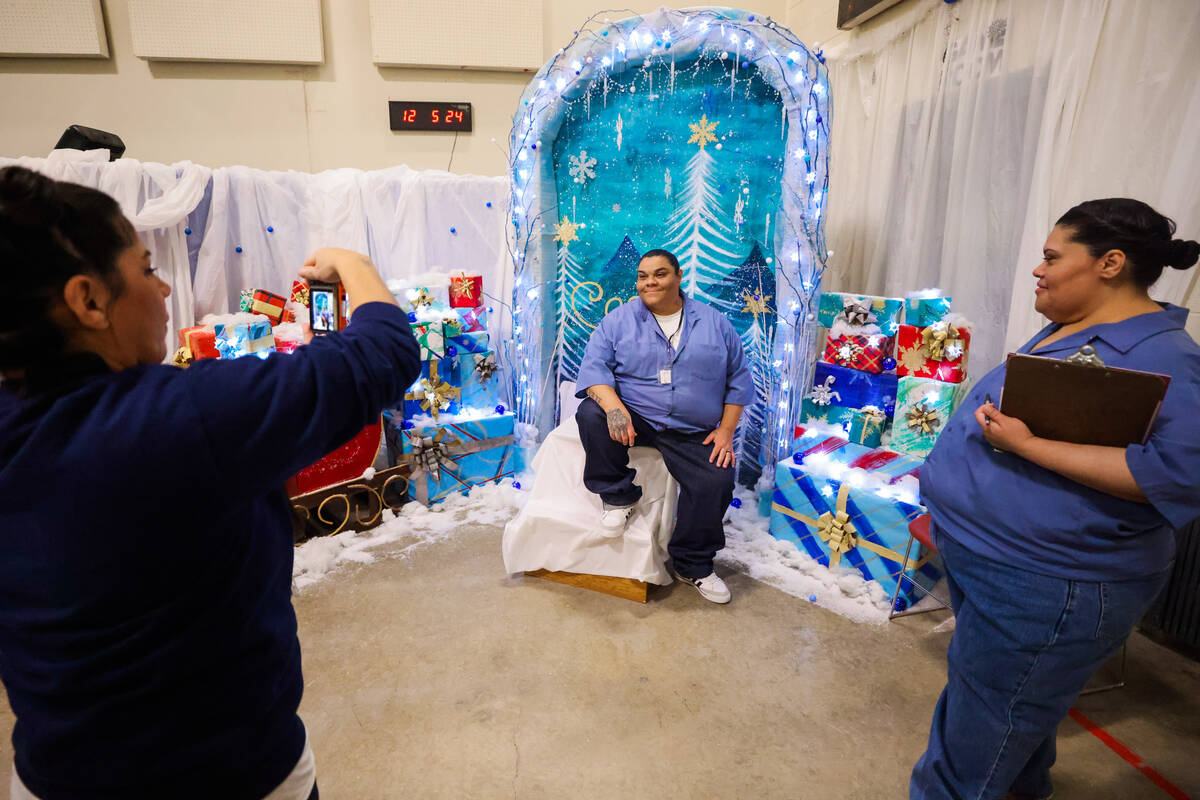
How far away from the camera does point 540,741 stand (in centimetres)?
186

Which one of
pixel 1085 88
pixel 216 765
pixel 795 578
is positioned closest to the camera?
pixel 216 765

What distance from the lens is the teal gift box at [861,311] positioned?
9.48ft

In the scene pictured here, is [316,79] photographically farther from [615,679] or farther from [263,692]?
[263,692]

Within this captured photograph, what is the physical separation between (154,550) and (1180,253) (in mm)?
1844

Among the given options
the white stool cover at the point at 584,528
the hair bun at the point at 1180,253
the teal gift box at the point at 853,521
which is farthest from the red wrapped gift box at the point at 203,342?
the hair bun at the point at 1180,253

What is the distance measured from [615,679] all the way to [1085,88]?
286 cm

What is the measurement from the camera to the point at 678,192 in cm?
337

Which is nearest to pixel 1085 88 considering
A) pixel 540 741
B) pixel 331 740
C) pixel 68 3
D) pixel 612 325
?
pixel 612 325

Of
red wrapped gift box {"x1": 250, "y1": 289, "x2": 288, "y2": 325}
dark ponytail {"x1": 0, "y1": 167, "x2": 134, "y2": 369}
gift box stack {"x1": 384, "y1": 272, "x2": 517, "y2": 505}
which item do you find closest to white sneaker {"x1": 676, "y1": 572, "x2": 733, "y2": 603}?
gift box stack {"x1": 384, "y1": 272, "x2": 517, "y2": 505}

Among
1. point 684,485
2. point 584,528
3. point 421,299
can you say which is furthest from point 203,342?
point 684,485

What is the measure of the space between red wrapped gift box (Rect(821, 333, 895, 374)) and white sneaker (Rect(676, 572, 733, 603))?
48.3 inches

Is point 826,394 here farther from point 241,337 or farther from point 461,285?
point 241,337

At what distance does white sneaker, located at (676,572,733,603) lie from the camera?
2.54m

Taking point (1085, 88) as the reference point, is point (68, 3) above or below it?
above
